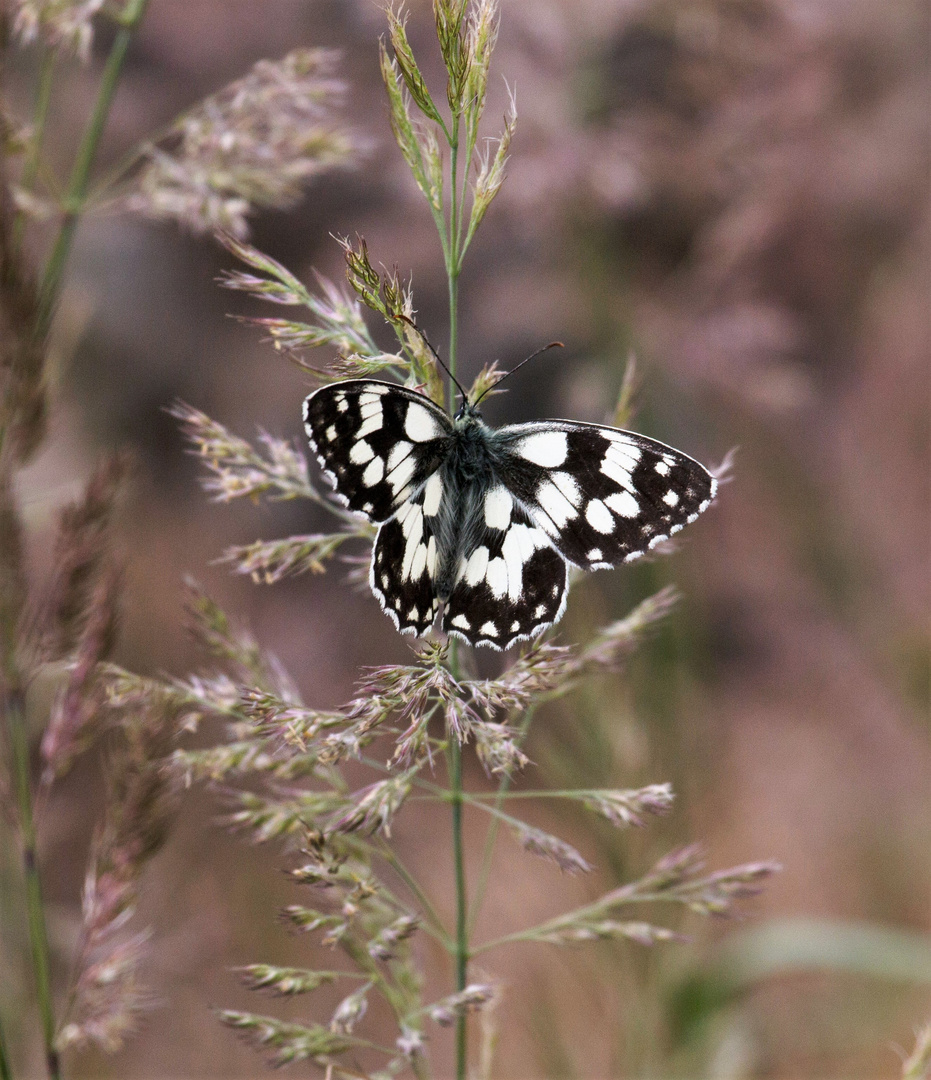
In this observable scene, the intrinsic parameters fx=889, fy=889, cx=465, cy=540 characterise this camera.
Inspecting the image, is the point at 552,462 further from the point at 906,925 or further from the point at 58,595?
the point at 906,925

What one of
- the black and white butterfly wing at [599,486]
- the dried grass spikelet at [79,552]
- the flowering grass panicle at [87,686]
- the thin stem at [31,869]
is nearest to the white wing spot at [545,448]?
the black and white butterfly wing at [599,486]

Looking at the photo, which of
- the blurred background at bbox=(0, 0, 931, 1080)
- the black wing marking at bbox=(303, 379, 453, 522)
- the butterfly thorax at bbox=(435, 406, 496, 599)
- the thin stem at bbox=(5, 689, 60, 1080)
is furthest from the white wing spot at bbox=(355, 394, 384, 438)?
the blurred background at bbox=(0, 0, 931, 1080)

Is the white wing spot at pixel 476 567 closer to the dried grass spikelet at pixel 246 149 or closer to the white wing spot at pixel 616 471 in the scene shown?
the white wing spot at pixel 616 471

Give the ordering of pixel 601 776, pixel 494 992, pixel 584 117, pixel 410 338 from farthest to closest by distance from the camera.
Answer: pixel 584 117 < pixel 601 776 < pixel 410 338 < pixel 494 992

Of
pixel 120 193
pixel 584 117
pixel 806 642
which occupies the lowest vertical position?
pixel 120 193

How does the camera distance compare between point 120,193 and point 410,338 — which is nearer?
point 410,338

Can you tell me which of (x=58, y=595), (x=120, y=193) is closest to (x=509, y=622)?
(x=58, y=595)

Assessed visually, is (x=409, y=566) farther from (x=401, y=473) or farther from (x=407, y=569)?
(x=401, y=473)
